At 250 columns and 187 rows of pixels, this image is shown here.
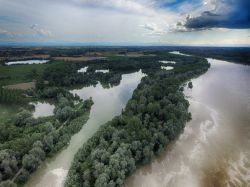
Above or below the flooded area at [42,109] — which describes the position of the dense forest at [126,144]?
above

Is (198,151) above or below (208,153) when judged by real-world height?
below

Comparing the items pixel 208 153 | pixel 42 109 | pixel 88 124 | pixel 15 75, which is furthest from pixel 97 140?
pixel 15 75

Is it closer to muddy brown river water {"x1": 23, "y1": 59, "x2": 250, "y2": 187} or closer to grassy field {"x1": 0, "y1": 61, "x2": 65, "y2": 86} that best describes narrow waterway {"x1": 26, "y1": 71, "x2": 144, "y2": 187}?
muddy brown river water {"x1": 23, "y1": 59, "x2": 250, "y2": 187}

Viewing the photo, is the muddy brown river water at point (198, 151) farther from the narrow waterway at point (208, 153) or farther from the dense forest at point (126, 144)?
the dense forest at point (126, 144)

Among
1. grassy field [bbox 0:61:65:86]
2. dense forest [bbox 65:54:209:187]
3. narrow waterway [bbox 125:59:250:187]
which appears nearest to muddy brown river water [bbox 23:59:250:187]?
narrow waterway [bbox 125:59:250:187]

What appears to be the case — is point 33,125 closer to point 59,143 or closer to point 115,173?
point 59,143

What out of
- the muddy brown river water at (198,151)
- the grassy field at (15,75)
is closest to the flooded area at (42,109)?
the muddy brown river water at (198,151)

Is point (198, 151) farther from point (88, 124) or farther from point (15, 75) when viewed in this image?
point (15, 75)

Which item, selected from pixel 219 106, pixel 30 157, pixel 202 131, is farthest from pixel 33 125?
pixel 219 106
